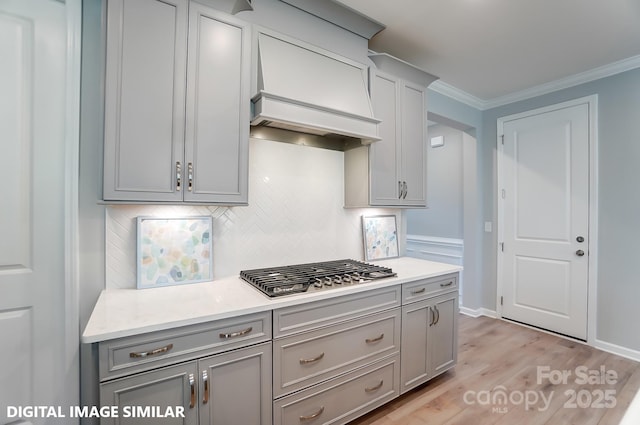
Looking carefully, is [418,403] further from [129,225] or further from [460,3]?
[460,3]

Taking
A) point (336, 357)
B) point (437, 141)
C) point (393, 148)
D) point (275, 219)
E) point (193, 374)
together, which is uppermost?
point (437, 141)

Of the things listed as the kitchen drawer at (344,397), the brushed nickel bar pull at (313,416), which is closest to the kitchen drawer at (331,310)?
the kitchen drawer at (344,397)

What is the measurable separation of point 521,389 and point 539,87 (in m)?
3.12

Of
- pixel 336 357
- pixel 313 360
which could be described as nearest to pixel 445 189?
pixel 336 357

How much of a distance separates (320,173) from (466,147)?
2517 millimetres

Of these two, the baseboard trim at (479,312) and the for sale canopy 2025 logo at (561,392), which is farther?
the baseboard trim at (479,312)

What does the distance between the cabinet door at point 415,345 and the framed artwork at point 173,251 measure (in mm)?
1411

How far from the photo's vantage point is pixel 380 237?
9.20ft

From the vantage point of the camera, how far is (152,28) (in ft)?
5.01

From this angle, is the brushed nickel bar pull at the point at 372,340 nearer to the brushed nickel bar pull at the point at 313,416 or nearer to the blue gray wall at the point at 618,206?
the brushed nickel bar pull at the point at 313,416

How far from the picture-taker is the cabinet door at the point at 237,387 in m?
1.37

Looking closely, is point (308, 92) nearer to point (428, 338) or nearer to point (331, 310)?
point (331, 310)

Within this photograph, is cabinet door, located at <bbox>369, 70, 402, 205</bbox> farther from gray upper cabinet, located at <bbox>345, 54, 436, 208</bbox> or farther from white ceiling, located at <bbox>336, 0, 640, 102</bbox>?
white ceiling, located at <bbox>336, 0, 640, 102</bbox>

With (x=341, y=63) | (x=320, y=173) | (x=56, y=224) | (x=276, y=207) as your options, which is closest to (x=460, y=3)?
(x=341, y=63)
